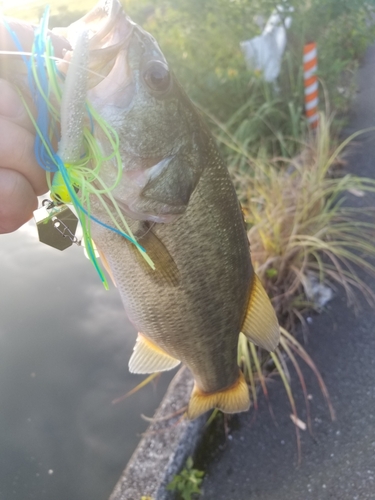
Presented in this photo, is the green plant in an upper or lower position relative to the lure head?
lower

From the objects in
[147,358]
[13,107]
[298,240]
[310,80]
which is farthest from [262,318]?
[310,80]

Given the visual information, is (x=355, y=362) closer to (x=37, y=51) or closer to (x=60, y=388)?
(x=60, y=388)

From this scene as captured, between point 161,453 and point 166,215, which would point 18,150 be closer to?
point 166,215

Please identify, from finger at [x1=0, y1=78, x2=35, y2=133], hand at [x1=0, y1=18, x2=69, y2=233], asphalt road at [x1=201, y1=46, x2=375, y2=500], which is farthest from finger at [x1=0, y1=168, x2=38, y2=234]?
asphalt road at [x1=201, y1=46, x2=375, y2=500]

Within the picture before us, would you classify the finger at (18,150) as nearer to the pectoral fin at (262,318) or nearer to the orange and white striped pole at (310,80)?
the pectoral fin at (262,318)

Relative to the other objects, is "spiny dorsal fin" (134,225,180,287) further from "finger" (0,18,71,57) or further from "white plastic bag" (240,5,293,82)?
"white plastic bag" (240,5,293,82)

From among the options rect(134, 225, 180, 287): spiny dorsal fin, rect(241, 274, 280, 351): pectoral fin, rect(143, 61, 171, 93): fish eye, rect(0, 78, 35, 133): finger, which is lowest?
rect(241, 274, 280, 351): pectoral fin
